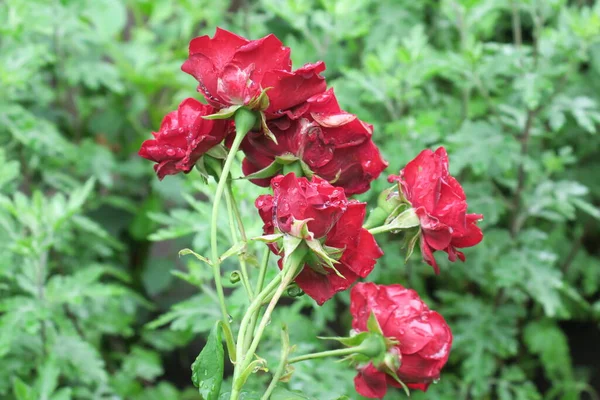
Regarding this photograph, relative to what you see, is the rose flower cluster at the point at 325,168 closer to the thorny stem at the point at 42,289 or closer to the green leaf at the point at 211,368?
the green leaf at the point at 211,368

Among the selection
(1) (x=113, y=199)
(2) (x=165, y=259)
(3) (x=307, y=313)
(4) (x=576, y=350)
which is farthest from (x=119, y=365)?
(4) (x=576, y=350)

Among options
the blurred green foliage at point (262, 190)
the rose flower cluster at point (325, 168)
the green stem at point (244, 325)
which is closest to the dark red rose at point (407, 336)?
the rose flower cluster at point (325, 168)

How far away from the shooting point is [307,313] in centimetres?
235

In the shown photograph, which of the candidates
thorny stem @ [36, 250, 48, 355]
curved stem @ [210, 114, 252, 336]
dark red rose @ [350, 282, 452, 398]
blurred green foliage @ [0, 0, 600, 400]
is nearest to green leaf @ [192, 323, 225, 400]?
curved stem @ [210, 114, 252, 336]

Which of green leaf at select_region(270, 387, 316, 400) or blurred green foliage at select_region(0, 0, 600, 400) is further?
blurred green foliage at select_region(0, 0, 600, 400)

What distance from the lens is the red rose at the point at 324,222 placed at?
2.05 feet

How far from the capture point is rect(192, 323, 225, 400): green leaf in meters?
0.69

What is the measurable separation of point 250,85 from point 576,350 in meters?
2.10

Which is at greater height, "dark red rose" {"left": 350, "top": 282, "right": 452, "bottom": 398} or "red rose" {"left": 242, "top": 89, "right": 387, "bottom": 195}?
"red rose" {"left": 242, "top": 89, "right": 387, "bottom": 195}

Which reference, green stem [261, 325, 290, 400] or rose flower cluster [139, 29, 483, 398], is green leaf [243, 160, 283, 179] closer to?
rose flower cluster [139, 29, 483, 398]

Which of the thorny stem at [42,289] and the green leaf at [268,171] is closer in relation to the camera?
the green leaf at [268,171]

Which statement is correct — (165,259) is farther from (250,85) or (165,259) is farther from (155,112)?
(250,85)

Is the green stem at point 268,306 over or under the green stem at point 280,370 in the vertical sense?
over

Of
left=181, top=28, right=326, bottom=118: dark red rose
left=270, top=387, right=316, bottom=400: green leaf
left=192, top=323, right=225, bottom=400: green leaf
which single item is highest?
left=181, top=28, right=326, bottom=118: dark red rose
